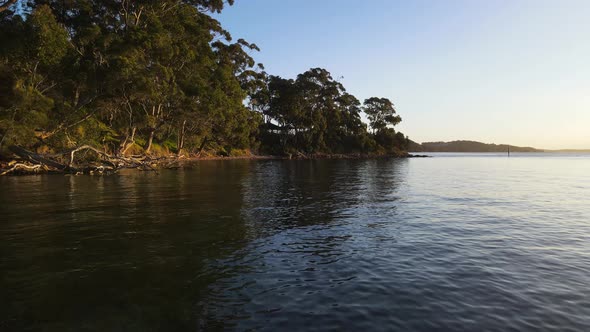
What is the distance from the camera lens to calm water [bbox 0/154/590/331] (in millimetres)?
6746

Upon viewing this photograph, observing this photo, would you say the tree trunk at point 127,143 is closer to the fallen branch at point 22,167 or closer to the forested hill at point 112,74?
the forested hill at point 112,74

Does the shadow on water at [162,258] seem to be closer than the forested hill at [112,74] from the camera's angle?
Yes

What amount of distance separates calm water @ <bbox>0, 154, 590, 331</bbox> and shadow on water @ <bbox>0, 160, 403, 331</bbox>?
0.05 meters

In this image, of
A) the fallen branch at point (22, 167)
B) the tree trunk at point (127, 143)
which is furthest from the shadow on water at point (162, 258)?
the tree trunk at point (127, 143)

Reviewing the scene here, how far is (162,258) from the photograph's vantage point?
10.3 meters

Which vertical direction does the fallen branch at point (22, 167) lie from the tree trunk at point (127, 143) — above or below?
below

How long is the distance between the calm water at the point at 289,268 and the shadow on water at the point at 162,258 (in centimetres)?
5

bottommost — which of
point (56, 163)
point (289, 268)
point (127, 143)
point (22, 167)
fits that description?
point (289, 268)

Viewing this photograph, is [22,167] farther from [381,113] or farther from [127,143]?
[381,113]

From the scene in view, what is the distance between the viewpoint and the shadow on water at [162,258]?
687 centimetres

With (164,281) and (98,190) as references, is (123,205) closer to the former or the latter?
(98,190)

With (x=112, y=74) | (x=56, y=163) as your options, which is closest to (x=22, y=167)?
(x=56, y=163)

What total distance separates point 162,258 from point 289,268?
153 inches

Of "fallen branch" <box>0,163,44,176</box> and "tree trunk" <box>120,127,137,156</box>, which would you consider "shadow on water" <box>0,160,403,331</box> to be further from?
"tree trunk" <box>120,127,137,156</box>
